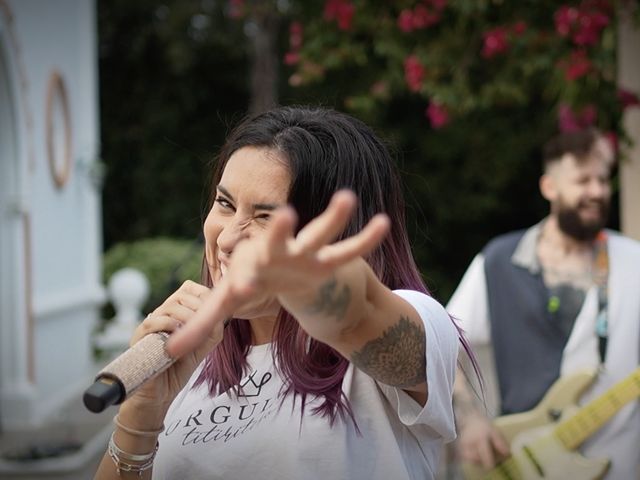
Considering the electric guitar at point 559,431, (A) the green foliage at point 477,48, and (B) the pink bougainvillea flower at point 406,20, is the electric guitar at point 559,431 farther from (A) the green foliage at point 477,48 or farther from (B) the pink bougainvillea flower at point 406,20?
(B) the pink bougainvillea flower at point 406,20

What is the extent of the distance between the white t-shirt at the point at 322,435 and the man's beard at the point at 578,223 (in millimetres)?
1913

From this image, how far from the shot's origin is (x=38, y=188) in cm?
744

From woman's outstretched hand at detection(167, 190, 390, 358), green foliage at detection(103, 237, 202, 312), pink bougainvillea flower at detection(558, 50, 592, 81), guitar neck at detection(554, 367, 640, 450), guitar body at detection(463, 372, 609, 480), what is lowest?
green foliage at detection(103, 237, 202, 312)

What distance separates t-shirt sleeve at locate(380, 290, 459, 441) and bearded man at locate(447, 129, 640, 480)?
4.81 ft

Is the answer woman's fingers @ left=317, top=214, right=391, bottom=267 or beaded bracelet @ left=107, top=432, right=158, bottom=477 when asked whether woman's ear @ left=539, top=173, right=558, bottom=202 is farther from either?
woman's fingers @ left=317, top=214, right=391, bottom=267

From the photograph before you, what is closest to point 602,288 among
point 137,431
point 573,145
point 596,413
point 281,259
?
point 596,413

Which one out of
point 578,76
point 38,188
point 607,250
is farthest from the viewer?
point 38,188

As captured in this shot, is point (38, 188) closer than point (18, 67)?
No

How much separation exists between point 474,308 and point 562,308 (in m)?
0.34

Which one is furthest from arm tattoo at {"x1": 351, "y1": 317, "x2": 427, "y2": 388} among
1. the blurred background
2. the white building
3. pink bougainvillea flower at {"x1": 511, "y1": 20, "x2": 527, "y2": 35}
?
the white building

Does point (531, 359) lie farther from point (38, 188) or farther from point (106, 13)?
point (106, 13)

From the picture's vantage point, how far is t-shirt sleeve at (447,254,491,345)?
348cm

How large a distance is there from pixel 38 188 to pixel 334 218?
6.86 meters

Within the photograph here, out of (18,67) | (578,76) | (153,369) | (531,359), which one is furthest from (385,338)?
(18,67)
